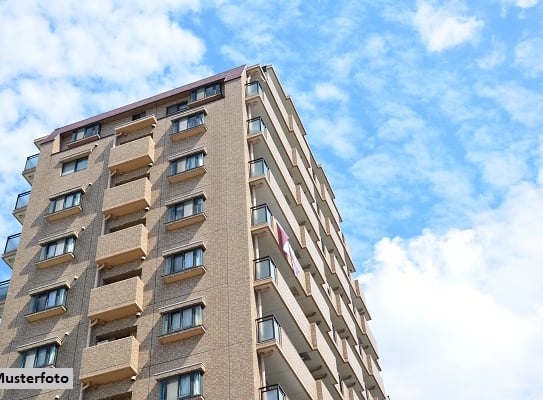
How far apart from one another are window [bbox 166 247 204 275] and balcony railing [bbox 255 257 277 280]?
8.92 ft

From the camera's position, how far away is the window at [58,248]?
4019 centimetres

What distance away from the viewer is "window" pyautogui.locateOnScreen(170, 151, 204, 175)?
41281mm

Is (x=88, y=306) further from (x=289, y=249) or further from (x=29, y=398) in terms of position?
(x=289, y=249)

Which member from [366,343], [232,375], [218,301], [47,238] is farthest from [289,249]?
[366,343]

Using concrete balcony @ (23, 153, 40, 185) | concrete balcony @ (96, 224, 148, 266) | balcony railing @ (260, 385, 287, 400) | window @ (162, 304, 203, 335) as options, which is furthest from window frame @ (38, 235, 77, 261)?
balcony railing @ (260, 385, 287, 400)

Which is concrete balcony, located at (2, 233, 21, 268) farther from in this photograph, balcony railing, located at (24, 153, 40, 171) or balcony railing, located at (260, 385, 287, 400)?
balcony railing, located at (260, 385, 287, 400)

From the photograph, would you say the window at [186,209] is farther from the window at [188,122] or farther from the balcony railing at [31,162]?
the balcony railing at [31,162]

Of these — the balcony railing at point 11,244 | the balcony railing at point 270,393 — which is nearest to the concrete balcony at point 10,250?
the balcony railing at point 11,244

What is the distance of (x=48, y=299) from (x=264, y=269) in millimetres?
11268

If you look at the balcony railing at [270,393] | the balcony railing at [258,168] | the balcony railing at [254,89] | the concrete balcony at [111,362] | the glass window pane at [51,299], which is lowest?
the balcony railing at [270,393]

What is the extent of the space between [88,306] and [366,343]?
2523cm

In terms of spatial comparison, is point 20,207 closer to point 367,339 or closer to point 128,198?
point 128,198

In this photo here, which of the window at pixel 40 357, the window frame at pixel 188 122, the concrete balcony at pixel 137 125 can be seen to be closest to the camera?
the window at pixel 40 357

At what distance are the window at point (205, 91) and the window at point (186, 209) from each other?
914 cm
